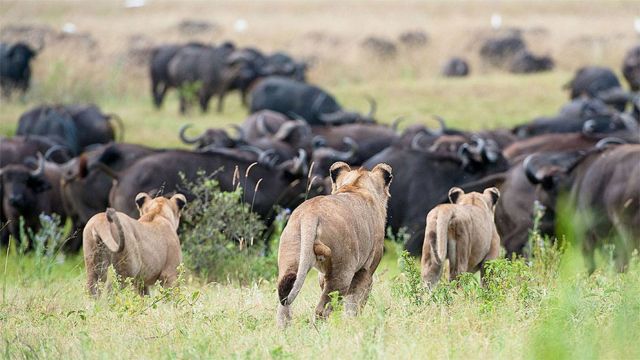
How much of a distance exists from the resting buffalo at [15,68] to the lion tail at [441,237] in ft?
73.3

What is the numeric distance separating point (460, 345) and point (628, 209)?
5742 mm

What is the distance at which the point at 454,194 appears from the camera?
30.9ft

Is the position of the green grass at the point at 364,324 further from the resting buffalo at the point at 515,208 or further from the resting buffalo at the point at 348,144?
the resting buffalo at the point at 348,144

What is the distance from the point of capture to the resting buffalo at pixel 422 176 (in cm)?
1411

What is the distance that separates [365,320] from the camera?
668cm

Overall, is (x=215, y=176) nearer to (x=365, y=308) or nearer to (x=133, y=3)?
(x=365, y=308)

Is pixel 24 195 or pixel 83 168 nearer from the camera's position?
pixel 83 168

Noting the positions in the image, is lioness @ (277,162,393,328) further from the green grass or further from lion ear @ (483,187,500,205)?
lion ear @ (483,187,500,205)

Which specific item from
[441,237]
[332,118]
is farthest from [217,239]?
[332,118]

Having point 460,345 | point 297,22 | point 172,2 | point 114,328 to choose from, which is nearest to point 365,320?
point 460,345

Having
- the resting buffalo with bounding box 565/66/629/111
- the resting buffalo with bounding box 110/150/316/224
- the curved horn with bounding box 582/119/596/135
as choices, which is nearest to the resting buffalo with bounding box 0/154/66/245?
the resting buffalo with bounding box 110/150/316/224

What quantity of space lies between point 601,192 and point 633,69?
2452 centimetres

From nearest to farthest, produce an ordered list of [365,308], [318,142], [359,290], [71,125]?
[359,290]
[365,308]
[318,142]
[71,125]

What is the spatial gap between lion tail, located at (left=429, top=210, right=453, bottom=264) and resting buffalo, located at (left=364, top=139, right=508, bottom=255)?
226 inches
